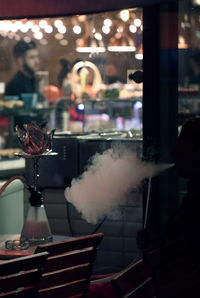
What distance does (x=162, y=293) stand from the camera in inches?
120

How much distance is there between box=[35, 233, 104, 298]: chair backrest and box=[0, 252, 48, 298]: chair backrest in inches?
5.4

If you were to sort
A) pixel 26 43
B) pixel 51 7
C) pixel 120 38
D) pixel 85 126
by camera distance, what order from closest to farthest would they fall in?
pixel 51 7, pixel 120 38, pixel 85 126, pixel 26 43

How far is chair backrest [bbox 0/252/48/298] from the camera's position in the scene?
2.67m

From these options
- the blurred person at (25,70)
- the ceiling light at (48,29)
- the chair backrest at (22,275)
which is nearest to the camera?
the chair backrest at (22,275)

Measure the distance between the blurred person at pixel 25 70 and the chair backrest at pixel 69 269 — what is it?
4207 mm

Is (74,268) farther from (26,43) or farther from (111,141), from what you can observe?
(26,43)

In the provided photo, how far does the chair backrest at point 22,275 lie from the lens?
8.75ft

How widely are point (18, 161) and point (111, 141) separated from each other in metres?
1.13

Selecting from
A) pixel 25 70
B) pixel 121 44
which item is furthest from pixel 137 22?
pixel 25 70

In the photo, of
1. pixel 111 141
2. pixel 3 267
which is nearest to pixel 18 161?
pixel 111 141

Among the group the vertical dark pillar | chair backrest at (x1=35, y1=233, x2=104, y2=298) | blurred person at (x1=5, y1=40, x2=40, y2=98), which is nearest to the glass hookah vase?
chair backrest at (x1=35, y1=233, x2=104, y2=298)

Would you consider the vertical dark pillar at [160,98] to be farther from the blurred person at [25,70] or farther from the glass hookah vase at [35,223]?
the blurred person at [25,70]

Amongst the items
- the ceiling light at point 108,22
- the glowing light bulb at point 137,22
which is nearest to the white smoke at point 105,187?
the glowing light bulb at point 137,22

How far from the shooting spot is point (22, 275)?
110 inches
